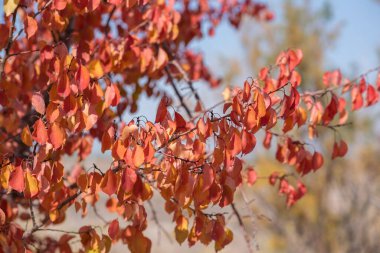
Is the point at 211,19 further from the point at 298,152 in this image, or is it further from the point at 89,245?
the point at 89,245

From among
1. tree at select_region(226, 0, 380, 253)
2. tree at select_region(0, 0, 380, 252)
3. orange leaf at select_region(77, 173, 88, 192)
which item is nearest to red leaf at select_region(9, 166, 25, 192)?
tree at select_region(0, 0, 380, 252)

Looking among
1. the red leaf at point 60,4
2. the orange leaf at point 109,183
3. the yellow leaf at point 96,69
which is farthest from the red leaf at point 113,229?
the red leaf at point 60,4

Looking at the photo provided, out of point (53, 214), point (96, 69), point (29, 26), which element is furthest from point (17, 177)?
point (96, 69)

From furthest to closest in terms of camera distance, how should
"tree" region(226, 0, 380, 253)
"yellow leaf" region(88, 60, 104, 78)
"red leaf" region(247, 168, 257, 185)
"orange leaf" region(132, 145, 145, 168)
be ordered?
1. "tree" region(226, 0, 380, 253)
2. "red leaf" region(247, 168, 257, 185)
3. "yellow leaf" region(88, 60, 104, 78)
4. "orange leaf" region(132, 145, 145, 168)

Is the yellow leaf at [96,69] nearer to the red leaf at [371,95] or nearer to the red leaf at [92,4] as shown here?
the red leaf at [92,4]

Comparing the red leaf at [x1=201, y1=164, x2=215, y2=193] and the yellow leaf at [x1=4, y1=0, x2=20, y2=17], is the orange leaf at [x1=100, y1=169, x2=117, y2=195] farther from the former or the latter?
the yellow leaf at [x1=4, y1=0, x2=20, y2=17]

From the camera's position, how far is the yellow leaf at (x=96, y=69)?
1820 millimetres

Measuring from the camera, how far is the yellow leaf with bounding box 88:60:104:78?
1.82 metres

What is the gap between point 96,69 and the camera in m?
1.84

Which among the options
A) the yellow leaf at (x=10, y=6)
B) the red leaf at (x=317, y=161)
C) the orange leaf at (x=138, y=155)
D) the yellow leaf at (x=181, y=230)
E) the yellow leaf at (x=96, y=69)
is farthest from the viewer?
the red leaf at (x=317, y=161)

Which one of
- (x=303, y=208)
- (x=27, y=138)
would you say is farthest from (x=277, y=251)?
(x=27, y=138)

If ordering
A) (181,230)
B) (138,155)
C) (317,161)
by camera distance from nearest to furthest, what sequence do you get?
(138,155) → (181,230) → (317,161)

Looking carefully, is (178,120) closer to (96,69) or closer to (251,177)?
(96,69)

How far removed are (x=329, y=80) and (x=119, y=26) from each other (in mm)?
995
